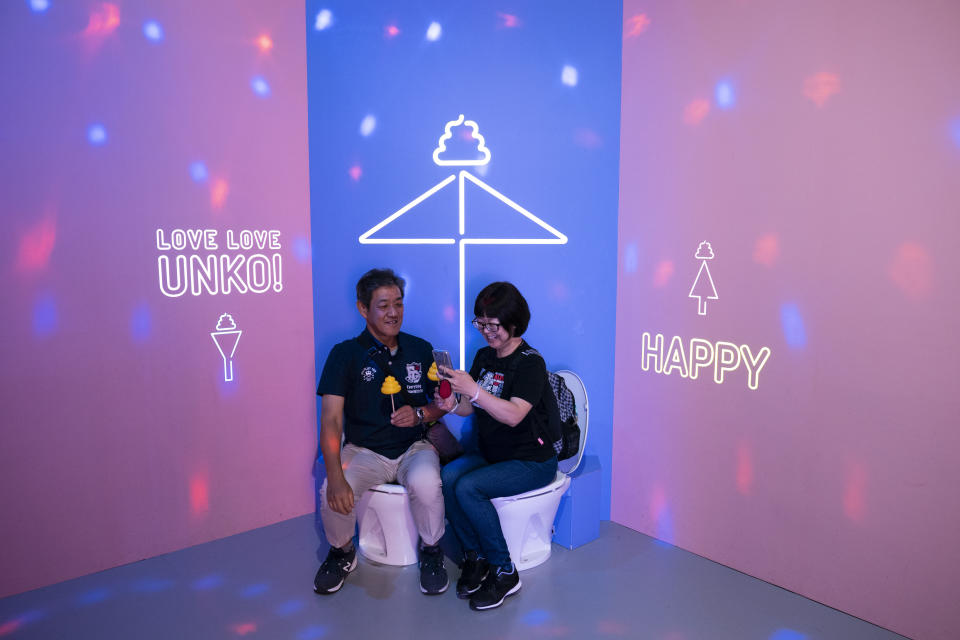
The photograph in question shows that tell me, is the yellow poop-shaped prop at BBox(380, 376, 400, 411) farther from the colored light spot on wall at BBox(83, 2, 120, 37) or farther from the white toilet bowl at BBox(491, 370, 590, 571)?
the colored light spot on wall at BBox(83, 2, 120, 37)

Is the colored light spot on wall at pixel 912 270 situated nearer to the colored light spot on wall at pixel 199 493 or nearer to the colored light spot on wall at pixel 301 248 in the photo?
the colored light spot on wall at pixel 301 248

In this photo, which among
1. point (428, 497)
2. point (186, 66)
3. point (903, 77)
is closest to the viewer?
point (903, 77)

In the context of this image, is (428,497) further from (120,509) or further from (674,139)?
(674,139)

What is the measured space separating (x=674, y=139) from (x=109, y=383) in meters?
2.68

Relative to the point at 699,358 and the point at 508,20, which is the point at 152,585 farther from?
the point at 508,20

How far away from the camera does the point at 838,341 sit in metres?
2.39

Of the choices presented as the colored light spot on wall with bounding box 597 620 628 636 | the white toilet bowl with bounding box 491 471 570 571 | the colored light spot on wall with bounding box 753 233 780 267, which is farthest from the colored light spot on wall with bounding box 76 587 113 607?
the colored light spot on wall with bounding box 753 233 780 267

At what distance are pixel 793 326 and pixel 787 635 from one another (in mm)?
1132

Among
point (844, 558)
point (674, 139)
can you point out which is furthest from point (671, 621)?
point (674, 139)

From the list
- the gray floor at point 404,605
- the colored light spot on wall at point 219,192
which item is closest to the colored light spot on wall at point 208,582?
the gray floor at point 404,605

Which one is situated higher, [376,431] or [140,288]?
[140,288]

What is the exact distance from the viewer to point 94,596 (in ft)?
8.40

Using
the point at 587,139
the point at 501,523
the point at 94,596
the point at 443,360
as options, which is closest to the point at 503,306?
the point at 443,360

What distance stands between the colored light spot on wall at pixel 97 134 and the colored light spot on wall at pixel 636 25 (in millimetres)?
2329
